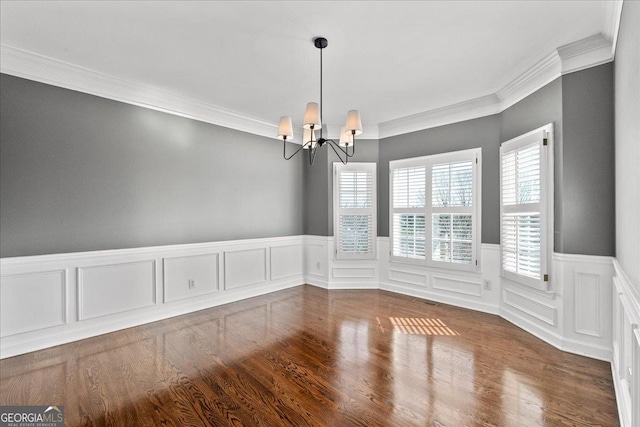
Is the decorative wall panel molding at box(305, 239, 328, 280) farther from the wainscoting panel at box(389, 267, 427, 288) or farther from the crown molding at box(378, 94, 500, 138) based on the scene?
the crown molding at box(378, 94, 500, 138)

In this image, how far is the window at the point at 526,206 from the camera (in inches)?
126

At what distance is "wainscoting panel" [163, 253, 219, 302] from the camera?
13.2ft

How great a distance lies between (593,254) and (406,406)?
2287 millimetres

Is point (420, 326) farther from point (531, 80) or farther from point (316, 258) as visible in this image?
point (531, 80)

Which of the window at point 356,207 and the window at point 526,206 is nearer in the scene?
the window at point 526,206

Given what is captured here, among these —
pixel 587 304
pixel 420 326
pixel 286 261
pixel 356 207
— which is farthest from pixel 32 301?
pixel 587 304

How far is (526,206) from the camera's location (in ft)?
11.3

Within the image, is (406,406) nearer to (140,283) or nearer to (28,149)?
(140,283)

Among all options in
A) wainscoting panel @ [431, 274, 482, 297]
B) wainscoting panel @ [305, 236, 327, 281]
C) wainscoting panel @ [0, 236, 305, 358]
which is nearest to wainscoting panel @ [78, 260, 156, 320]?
wainscoting panel @ [0, 236, 305, 358]

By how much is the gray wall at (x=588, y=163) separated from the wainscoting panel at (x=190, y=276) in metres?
4.25

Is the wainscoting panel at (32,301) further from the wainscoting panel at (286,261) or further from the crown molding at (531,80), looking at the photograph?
the crown molding at (531,80)

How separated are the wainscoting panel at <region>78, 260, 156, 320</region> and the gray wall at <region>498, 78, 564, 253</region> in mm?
4583

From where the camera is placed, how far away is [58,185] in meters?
3.17

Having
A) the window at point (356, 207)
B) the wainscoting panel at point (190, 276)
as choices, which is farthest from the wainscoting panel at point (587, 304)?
the wainscoting panel at point (190, 276)
